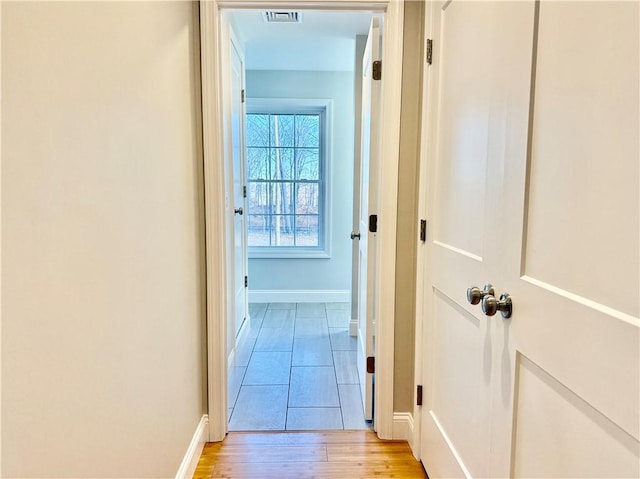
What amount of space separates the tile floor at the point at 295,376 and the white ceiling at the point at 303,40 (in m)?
2.22

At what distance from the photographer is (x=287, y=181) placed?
4227 mm

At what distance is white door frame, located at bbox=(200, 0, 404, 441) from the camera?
1628 millimetres

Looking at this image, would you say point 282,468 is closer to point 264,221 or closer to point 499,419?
point 499,419

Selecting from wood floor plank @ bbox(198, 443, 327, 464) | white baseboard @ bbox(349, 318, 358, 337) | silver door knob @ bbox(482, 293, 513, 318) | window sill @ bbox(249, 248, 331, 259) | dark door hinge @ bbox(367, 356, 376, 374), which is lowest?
wood floor plank @ bbox(198, 443, 327, 464)

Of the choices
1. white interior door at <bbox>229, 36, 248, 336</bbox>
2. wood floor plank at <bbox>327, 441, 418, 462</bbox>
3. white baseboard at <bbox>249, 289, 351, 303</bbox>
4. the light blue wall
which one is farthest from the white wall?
white baseboard at <bbox>249, 289, 351, 303</bbox>

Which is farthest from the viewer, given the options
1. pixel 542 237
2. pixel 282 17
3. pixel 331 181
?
pixel 331 181

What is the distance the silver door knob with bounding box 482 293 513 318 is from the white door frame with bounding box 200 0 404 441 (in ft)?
2.47

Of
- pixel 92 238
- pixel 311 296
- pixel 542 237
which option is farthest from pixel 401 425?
pixel 311 296

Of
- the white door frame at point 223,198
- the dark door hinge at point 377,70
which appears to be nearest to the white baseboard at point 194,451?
the white door frame at point 223,198

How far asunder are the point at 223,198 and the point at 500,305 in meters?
1.21

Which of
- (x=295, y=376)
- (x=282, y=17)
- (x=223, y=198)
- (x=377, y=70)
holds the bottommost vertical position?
(x=295, y=376)

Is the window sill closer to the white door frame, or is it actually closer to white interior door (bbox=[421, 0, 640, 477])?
the white door frame

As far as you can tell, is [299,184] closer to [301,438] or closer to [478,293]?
[301,438]

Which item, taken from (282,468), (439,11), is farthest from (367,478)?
(439,11)
